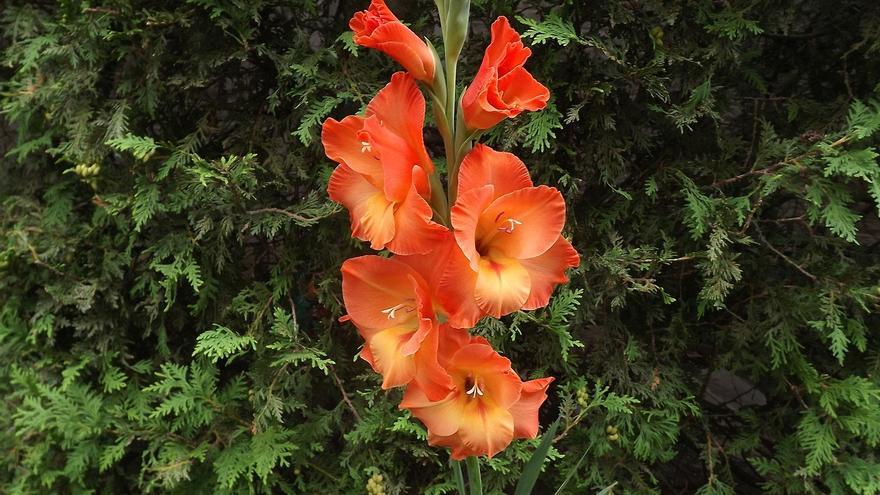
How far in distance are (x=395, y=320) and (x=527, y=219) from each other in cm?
23

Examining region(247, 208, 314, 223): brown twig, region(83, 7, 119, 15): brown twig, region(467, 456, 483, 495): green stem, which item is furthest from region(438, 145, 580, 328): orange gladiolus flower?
region(83, 7, 119, 15): brown twig

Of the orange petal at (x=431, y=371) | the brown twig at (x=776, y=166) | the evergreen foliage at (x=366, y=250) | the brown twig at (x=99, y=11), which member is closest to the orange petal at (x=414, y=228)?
the orange petal at (x=431, y=371)

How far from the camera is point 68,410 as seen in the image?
1.79 m

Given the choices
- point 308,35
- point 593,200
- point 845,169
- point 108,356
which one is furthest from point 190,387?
point 845,169

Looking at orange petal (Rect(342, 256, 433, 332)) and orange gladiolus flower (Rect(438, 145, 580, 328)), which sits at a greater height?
orange gladiolus flower (Rect(438, 145, 580, 328))

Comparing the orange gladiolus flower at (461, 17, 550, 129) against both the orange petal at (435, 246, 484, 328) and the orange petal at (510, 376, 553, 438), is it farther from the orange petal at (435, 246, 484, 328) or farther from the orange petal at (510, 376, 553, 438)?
the orange petal at (510, 376, 553, 438)

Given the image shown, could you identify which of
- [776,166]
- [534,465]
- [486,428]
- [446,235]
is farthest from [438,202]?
[776,166]

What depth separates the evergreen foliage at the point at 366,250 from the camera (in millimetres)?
1535

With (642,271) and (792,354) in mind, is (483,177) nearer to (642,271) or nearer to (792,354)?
(642,271)

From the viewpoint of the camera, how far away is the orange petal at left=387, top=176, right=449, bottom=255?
0.79 m

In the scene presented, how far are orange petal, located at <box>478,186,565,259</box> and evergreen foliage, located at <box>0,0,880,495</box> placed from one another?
659mm

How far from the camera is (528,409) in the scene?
0.92 m

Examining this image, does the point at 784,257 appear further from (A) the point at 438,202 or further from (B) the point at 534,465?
(A) the point at 438,202

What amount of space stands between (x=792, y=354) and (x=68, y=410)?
6.24ft
